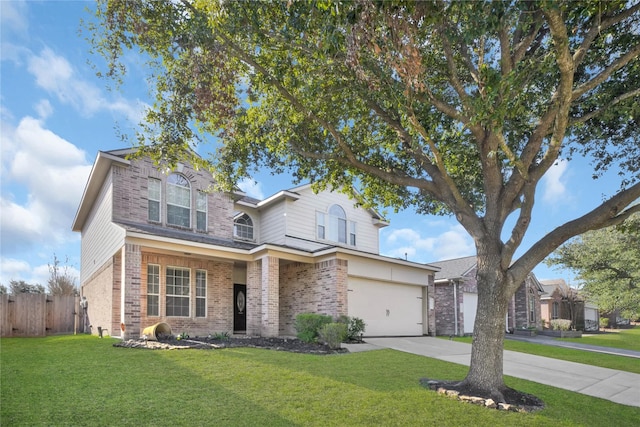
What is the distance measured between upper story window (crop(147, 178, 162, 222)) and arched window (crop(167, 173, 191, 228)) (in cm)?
38

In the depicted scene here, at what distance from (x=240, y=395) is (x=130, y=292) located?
24.6ft

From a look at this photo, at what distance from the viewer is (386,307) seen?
16641mm

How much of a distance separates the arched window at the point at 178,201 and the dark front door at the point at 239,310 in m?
3.74

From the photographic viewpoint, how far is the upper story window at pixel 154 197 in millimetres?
14781

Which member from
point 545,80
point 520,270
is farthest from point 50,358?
point 545,80

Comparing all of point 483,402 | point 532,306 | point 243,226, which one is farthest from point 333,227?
point 532,306

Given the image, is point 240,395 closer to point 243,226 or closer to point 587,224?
point 587,224

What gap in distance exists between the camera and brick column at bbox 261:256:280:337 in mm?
13877

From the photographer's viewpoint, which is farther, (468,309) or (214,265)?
(468,309)

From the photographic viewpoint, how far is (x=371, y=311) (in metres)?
16.0

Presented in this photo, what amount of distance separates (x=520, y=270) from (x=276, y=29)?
6.33m

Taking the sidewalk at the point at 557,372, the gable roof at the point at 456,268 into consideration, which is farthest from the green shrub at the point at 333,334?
the gable roof at the point at 456,268

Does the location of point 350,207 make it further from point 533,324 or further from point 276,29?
point 533,324

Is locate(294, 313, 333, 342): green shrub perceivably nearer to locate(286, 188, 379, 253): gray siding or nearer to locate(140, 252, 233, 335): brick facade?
locate(140, 252, 233, 335): brick facade
